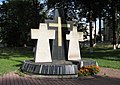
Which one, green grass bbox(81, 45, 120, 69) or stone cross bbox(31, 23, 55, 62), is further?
green grass bbox(81, 45, 120, 69)

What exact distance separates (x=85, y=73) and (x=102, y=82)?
1.68m

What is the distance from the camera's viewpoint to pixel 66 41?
53.8 feet

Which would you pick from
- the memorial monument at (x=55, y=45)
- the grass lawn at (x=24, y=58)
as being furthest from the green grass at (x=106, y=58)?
the memorial monument at (x=55, y=45)

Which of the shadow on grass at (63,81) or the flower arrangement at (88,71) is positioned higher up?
the flower arrangement at (88,71)

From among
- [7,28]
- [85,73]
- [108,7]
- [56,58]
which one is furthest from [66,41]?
[7,28]

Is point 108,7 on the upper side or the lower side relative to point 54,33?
upper

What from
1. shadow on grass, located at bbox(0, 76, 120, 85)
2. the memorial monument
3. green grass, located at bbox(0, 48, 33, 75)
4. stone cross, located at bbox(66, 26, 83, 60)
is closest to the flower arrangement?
the memorial monument

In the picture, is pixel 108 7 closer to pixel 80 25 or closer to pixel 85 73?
pixel 80 25

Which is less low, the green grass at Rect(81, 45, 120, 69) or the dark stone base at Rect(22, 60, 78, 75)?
the dark stone base at Rect(22, 60, 78, 75)

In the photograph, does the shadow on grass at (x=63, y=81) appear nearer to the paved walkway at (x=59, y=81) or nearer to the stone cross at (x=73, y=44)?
the paved walkway at (x=59, y=81)

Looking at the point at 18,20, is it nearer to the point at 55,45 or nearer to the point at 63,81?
the point at 55,45

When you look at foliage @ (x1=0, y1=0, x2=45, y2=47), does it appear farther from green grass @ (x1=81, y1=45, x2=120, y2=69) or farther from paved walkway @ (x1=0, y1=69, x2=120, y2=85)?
paved walkway @ (x1=0, y1=69, x2=120, y2=85)

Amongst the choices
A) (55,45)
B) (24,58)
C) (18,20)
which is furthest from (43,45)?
(18,20)

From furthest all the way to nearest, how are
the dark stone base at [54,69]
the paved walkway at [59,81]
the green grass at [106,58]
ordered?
the green grass at [106,58], the dark stone base at [54,69], the paved walkway at [59,81]
